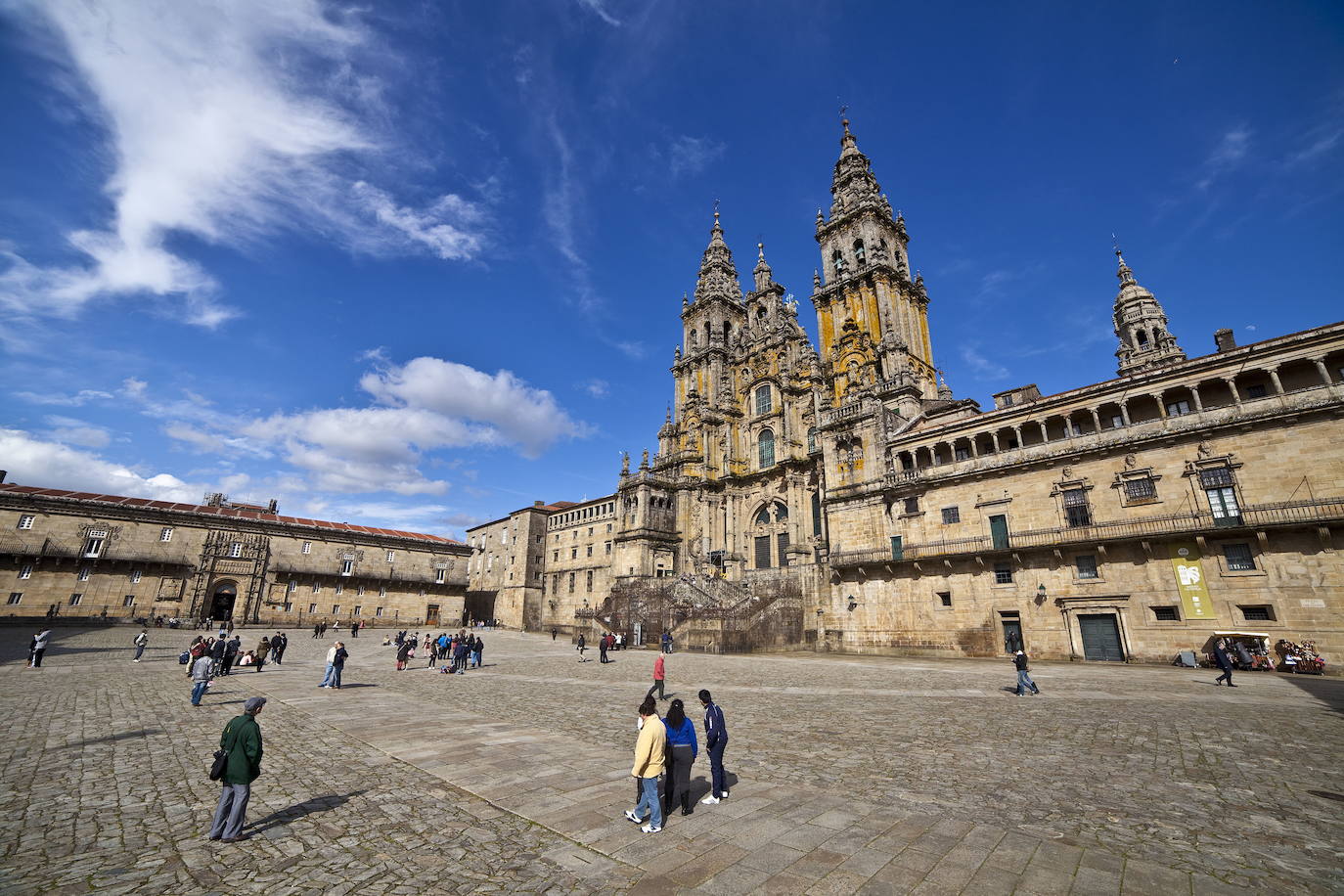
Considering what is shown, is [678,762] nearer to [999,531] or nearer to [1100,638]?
[1100,638]

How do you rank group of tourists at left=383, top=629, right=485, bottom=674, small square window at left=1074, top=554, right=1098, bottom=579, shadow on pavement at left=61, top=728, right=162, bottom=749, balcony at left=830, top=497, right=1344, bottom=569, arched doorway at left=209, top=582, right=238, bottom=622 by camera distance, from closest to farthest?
shadow on pavement at left=61, top=728, right=162, bottom=749 → balcony at left=830, top=497, right=1344, bottom=569 → group of tourists at left=383, top=629, right=485, bottom=674 → small square window at left=1074, top=554, right=1098, bottom=579 → arched doorway at left=209, top=582, right=238, bottom=622

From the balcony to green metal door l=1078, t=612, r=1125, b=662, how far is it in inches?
136

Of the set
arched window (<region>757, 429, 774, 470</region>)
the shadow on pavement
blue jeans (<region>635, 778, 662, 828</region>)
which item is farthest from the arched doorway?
blue jeans (<region>635, 778, 662, 828</region>)

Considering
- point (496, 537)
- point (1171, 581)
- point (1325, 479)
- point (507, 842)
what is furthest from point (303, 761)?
point (496, 537)

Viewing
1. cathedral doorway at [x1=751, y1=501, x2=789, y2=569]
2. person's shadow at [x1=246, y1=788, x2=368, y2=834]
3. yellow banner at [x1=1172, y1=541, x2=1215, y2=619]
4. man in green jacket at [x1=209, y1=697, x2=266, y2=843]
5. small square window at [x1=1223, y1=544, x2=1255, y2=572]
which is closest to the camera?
man in green jacket at [x1=209, y1=697, x2=266, y2=843]

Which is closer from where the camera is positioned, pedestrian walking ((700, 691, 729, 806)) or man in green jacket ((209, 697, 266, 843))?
man in green jacket ((209, 697, 266, 843))

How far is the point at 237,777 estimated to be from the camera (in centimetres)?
567

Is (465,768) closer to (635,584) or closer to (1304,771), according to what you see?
(1304,771)

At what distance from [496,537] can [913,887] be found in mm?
63468

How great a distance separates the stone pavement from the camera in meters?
5.00

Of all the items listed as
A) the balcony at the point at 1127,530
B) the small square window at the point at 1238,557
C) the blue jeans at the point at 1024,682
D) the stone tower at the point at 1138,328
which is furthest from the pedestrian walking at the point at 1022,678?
the stone tower at the point at 1138,328

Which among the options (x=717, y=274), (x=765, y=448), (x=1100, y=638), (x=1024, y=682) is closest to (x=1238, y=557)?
(x=1100, y=638)

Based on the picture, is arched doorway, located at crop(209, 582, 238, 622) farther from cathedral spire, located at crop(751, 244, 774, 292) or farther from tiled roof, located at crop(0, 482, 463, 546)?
cathedral spire, located at crop(751, 244, 774, 292)

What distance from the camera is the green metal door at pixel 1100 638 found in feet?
78.8
